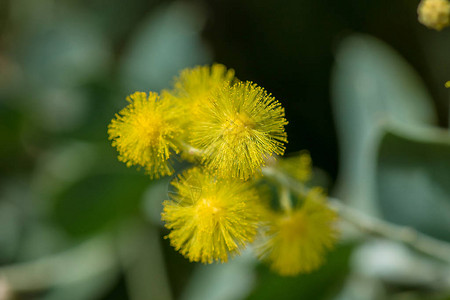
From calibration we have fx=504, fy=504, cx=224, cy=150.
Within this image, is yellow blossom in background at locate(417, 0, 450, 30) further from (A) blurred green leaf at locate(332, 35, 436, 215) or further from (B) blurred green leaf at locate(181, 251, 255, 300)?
(B) blurred green leaf at locate(181, 251, 255, 300)

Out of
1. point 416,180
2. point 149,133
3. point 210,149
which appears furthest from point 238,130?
point 416,180

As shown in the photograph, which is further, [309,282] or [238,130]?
[309,282]

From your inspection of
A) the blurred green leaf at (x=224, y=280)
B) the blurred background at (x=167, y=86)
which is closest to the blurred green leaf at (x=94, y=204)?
the blurred background at (x=167, y=86)

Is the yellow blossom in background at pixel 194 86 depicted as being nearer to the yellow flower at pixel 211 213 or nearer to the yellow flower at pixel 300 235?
the yellow flower at pixel 211 213

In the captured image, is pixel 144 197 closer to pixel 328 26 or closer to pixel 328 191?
pixel 328 191

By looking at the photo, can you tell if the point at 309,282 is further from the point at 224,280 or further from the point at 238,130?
the point at 238,130

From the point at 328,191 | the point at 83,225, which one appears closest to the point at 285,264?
the point at 328,191

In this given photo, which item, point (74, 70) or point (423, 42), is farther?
point (74, 70)
